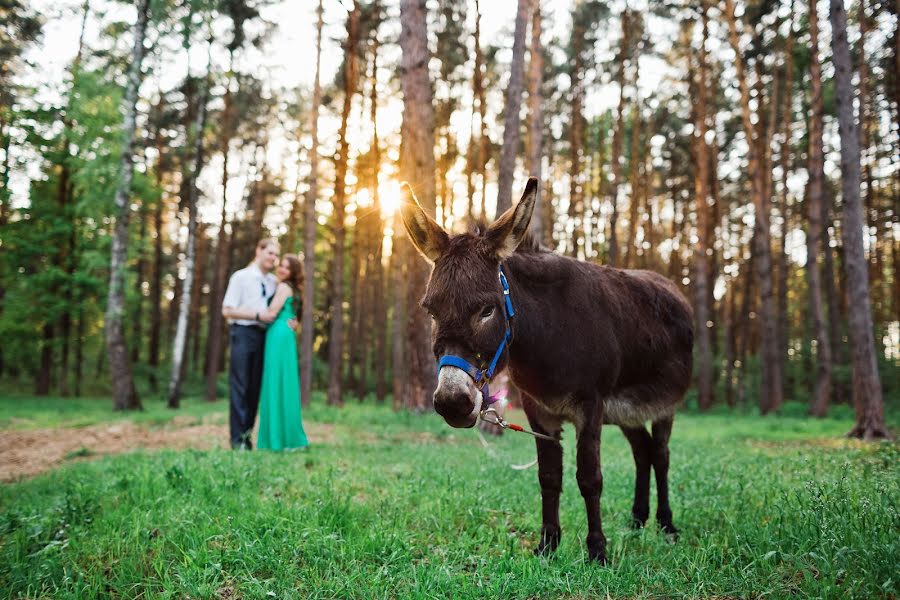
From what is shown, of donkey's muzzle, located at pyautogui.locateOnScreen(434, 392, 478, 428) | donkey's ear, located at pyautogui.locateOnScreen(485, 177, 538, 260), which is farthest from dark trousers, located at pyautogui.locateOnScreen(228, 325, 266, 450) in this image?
donkey's muzzle, located at pyautogui.locateOnScreen(434, 392, 478, 428)

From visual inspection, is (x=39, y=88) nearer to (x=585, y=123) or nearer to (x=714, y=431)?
(x=585, y=123)

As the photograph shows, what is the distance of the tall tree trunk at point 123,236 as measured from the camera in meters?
16.0

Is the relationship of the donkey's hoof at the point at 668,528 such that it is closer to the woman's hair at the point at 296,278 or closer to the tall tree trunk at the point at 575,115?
the woman's hair at the point at 296,278

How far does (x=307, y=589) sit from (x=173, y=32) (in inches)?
772

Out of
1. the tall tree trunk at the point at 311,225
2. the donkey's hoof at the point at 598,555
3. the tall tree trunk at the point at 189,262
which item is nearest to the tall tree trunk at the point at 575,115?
the tall tree trunk at the point at 311,225

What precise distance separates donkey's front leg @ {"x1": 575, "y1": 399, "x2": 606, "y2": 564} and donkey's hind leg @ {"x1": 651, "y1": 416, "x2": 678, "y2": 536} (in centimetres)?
113

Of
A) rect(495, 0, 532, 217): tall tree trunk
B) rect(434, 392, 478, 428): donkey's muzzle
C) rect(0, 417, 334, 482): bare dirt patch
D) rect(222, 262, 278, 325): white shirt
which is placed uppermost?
rect(495, 0, 532, 217): tall tree trunk

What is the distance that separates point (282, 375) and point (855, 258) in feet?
34.7

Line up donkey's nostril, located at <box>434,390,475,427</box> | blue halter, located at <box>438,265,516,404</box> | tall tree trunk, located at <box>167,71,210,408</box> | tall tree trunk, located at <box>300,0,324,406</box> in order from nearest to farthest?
donkey's nostril, located at <box>434,390,475,427</box> → blue halter, located at <box>438,265,516,404</box> → tall tree trunk, located at <box>300,0,324,406</box> → tall tree trunk, located at <box>167,71,210,408</box>

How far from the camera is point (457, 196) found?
2394 cm

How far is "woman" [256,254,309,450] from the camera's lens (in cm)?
757

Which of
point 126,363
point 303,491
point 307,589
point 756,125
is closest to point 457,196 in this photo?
point 756,125

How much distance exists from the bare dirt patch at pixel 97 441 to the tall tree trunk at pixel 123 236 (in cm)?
486

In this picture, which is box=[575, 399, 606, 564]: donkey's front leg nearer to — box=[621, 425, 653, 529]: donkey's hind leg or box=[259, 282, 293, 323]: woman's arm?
box=[621, 425, 653, 529]: donkey's hind leg
